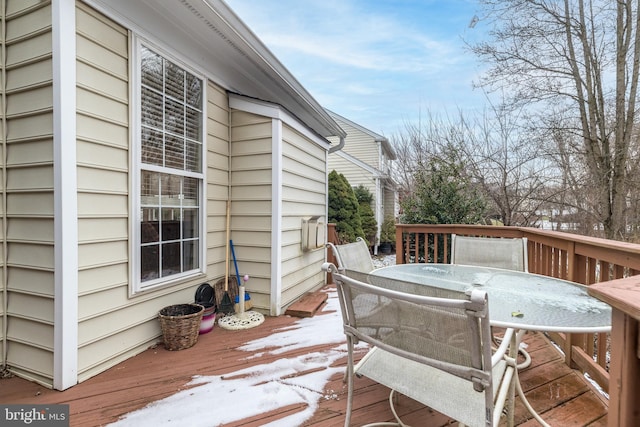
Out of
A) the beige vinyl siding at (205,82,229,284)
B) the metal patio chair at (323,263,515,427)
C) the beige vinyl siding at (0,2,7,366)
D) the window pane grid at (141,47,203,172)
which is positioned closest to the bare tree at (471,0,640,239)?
the beige vinyl siding at (205,82,229,284)

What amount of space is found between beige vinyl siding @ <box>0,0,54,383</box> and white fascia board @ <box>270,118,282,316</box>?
186 centimetres

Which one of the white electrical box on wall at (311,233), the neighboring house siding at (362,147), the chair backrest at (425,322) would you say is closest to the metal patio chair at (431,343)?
the chair backrest at (425,322)

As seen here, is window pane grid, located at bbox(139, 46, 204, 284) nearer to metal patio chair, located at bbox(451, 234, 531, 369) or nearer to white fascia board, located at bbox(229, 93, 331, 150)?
white fascia board, located at bbox(229, 93, 331, 150)

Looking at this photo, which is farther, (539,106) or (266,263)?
(539,106)

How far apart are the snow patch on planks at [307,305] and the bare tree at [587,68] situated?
16.1 ft

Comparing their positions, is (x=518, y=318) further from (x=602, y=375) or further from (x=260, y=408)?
(x=260, y=408)

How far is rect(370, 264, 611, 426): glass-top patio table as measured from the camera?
125 centimetres

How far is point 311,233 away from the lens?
4.16m

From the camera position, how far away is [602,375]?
1850 mm

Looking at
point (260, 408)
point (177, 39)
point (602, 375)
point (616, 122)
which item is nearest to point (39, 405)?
point (260, 408)

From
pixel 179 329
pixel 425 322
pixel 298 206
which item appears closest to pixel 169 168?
pixel 179 329

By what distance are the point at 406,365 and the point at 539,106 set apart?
5903mm

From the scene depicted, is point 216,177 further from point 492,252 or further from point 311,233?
point 492,252

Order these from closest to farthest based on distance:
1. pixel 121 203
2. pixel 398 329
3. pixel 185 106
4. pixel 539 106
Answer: pixel 398 329 → pixel 121 203 → pixel 185 106 → pixel 539 106
